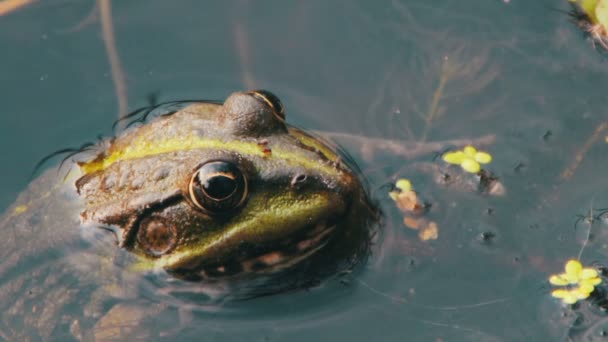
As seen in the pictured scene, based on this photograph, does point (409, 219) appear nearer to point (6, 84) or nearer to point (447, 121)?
point (447, 121)

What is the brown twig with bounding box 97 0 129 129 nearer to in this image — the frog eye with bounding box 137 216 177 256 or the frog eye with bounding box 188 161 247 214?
the frog eye with bounding box 137 216 177 256

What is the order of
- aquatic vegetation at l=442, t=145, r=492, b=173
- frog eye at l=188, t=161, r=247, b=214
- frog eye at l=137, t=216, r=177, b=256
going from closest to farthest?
frog eye at l=188, t=161, r=247, b=214 → frog eye at l=137, t=216, r=177, b=256 → aquatic vegetation at l=442, t=145, r=492, b=173

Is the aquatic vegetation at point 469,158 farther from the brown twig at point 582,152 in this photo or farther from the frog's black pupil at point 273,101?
the frog's black pupil at point 273,101

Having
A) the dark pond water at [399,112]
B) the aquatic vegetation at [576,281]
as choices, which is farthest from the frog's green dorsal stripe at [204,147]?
the aquatic vegetation at [576,281]

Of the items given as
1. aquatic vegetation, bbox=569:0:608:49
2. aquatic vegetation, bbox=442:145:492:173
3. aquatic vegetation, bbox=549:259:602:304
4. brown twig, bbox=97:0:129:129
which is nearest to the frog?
brown twig, bbox=97:0:129:129

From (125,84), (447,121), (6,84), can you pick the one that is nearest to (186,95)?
(125,84)

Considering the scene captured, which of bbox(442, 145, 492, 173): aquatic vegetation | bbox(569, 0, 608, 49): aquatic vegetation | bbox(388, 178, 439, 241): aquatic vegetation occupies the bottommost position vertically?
bbox(388, 178, 439, 241): aquatic vegetation
